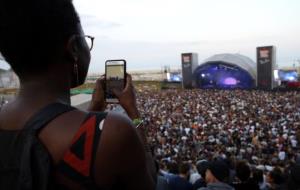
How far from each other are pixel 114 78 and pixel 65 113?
694 mm

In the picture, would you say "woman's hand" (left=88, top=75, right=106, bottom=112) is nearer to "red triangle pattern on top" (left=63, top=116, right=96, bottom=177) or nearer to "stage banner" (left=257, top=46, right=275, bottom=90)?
"red triangle pattern on top" (left=63, top=116, right=96, bottom=177)

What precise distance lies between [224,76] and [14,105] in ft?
165

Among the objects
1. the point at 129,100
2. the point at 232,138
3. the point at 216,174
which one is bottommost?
the point at 232,138

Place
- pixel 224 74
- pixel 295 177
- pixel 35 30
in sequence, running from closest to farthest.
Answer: pixel 35 30, pixel 295 177, pixel 224 74

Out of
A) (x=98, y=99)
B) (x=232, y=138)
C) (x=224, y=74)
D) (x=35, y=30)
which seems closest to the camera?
(x=35, y=30)

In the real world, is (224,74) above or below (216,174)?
below

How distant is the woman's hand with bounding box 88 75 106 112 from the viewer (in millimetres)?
1784

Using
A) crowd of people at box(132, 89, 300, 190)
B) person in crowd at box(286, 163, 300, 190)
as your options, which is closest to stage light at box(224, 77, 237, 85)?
crowd of people at box(132, 89, 300, 190)

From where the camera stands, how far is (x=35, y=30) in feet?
4.04

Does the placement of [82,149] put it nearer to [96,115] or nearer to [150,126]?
[96,115]

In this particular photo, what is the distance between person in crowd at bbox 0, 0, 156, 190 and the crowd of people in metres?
2.82

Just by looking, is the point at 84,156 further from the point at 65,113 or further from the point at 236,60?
the point at 236,60

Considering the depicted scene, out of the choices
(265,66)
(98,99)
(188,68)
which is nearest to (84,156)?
(98,99)

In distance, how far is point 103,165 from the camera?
1.12 m
